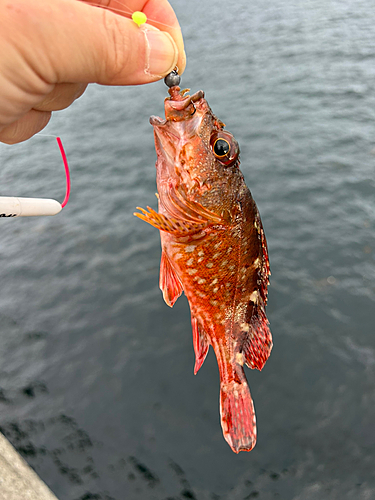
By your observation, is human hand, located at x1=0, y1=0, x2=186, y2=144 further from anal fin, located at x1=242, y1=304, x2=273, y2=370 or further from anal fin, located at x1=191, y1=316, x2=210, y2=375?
anal fin, located at x1=242, y1=304, x2=273, y2=370

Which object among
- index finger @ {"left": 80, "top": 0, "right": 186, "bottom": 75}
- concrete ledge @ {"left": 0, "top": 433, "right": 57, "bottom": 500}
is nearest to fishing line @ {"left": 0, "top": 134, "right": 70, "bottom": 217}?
index finger @ {"left": 80, "top": 0, "right": 186, "bottom": 75}

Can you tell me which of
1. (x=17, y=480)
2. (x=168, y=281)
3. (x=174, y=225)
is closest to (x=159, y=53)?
(x=174, y=225)

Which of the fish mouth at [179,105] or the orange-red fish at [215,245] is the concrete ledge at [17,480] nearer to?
the orange-red fish at [215,245]

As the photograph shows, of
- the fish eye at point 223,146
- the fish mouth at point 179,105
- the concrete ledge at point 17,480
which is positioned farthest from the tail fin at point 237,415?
the concrete ledge at point 17,480

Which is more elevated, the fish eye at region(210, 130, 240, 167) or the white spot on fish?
the fish eye at region(210, 130, 240, 167)

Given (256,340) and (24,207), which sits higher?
(24,207)

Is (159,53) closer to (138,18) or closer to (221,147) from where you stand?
(138,18)
